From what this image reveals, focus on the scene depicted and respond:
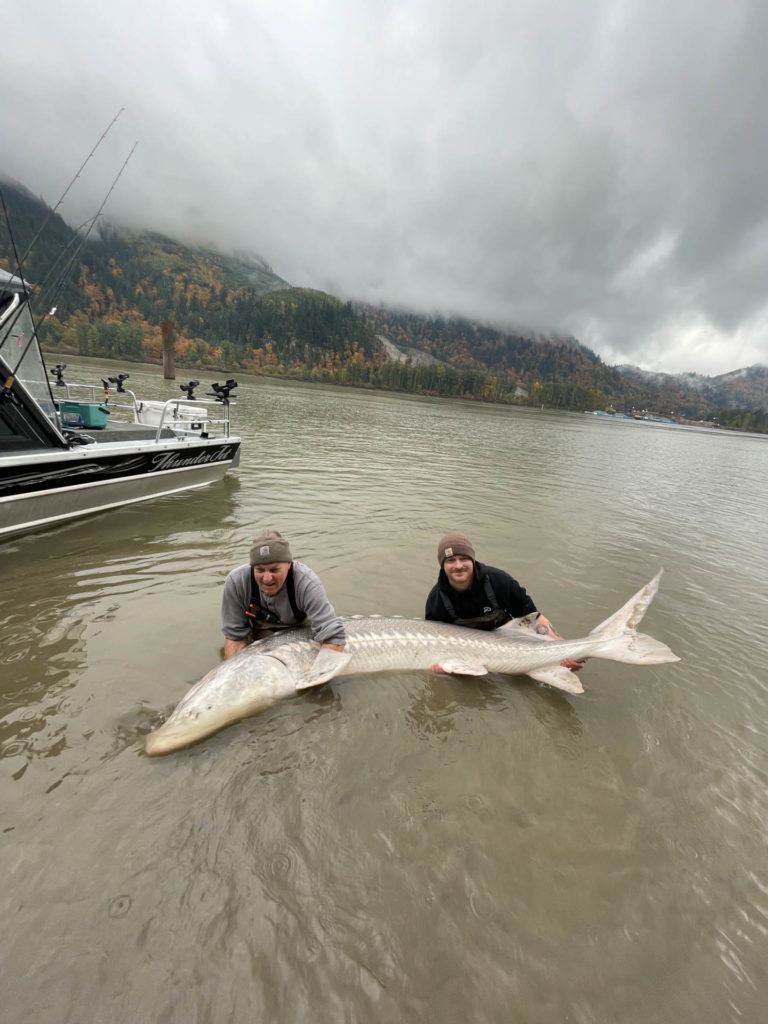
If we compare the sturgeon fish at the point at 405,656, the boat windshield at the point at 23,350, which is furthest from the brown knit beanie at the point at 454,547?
the boat windshield at the point at 23,350

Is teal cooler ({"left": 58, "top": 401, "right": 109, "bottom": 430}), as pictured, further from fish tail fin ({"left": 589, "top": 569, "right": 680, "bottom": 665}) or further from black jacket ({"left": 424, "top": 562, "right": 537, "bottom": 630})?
fish tail fin ({"left": 589, "top": 569, "right": 680, "bottom": 665})

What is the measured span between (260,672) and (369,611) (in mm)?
2116

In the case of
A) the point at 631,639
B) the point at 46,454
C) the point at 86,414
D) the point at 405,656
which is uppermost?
the point at 86,414

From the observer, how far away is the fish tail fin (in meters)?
3.64

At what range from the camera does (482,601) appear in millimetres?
4285

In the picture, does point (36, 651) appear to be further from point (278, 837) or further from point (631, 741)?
point (631, 741)

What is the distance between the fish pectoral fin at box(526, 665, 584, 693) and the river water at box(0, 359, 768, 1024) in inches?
7.9

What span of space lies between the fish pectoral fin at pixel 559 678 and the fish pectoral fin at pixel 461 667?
1.60 feet

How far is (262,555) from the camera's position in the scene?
3283 millimetres

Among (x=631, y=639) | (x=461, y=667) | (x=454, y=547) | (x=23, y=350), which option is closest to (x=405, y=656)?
(x=461, y=667)

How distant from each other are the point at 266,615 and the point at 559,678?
2.71 m

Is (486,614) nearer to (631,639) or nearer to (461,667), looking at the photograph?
(461,667)

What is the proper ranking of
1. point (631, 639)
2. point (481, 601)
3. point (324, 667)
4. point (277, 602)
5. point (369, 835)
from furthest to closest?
point (481, 601), point (277, 602), point (631, 639), point (324, 667), point (369, 835)

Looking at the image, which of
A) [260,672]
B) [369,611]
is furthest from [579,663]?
[260,672]
